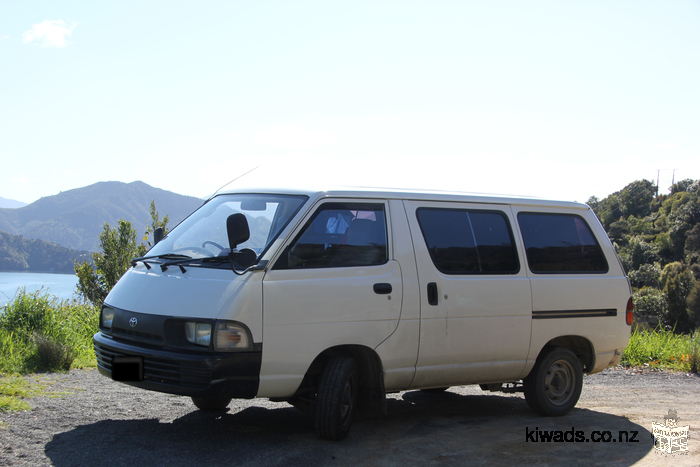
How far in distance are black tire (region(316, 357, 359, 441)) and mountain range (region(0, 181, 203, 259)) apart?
12748mm

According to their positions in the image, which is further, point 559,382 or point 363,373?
point 559,382

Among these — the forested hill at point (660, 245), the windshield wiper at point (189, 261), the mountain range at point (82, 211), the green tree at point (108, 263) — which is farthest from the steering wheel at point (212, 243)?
the forested hill at point (660, 245)

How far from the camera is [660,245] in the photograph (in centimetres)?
7812

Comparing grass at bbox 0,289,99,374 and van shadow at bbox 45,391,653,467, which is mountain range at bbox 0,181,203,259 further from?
van shadow at bbox 45,391,653,467

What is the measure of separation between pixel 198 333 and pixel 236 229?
82 centimetres

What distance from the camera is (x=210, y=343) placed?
4371 millimetres

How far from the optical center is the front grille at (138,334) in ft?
14.8

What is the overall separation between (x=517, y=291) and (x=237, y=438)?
116 inches

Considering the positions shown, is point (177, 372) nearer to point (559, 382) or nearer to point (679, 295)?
point (559, 382)

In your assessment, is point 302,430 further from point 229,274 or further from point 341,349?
point 229,274

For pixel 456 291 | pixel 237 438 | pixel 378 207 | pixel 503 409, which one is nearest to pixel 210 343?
pixel 237 438

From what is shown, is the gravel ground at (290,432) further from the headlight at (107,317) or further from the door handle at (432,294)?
the door handle at (432,294)

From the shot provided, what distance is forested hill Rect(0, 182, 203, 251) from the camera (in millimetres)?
76425

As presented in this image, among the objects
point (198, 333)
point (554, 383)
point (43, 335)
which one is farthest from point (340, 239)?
point (43, 335)
